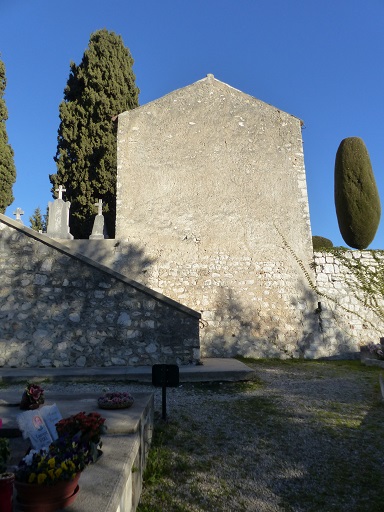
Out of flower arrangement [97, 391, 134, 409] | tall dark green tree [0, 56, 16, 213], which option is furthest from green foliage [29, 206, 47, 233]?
flower arrangement [97, 391, 134, 409]

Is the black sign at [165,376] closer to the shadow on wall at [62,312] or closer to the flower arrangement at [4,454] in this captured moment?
the shadow on wall at [62,312]

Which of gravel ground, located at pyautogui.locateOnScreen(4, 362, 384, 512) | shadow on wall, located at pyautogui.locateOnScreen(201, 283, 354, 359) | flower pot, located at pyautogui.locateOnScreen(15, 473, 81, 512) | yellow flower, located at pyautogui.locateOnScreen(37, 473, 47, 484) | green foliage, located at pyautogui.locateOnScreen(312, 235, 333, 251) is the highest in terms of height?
green foliage, located at pyautogui.locateOnScreen(312, 235, 333, 251)

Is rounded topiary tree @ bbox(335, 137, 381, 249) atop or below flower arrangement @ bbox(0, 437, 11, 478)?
atop

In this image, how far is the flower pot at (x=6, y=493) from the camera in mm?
1979

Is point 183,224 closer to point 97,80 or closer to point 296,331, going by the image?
point 296,331

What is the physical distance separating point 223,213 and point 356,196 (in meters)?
5.01

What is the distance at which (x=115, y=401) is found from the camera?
4.09 meters

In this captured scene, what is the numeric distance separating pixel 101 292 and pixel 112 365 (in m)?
1.50

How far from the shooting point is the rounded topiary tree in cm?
1367

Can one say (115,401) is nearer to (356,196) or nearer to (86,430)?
(86,430)

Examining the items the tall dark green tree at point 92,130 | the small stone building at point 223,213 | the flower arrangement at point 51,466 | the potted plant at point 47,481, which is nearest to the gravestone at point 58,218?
Result: the small stone building at point 223,213

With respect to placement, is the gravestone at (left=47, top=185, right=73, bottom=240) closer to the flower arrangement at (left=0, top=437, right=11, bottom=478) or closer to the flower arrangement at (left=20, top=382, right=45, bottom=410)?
the flower arrangement at (left=20, top=382, right=45, bottom=410)

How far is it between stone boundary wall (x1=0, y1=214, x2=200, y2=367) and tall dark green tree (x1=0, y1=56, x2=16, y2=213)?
11478mm

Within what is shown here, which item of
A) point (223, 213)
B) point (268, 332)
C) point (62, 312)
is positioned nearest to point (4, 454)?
point (62, 312)
